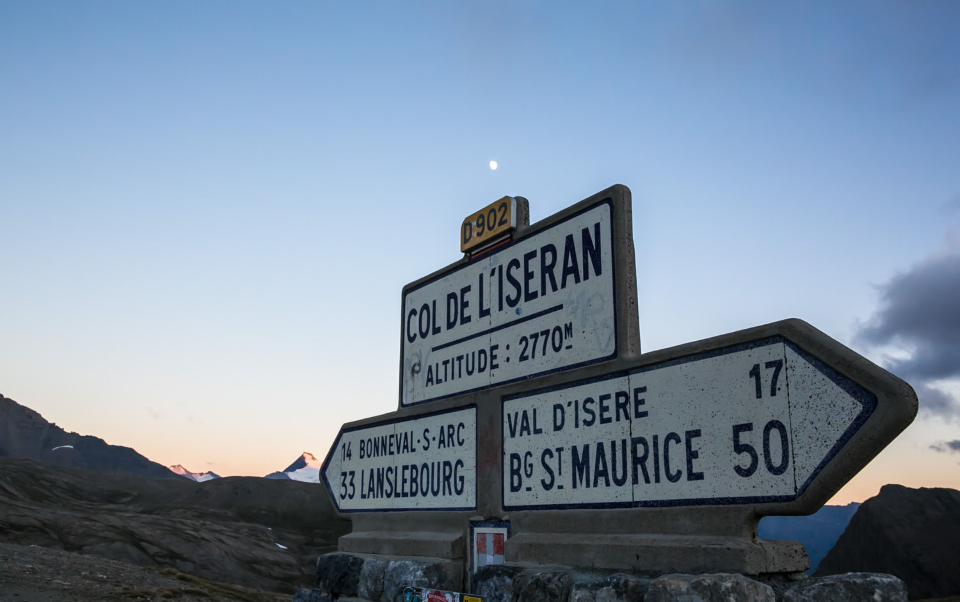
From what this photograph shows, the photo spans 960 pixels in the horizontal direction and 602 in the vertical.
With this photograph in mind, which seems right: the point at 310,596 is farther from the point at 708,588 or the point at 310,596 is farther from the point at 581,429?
the point at 708,588

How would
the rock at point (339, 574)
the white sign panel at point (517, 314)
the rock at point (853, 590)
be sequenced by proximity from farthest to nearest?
the rock at point (339, 574) → the white sign panel at point (517, 314) → the rock at point (853, 590)

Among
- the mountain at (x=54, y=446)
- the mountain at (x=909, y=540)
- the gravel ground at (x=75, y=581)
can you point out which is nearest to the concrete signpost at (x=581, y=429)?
the gravel ground at (x=75, y=581)

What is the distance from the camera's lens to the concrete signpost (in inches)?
143

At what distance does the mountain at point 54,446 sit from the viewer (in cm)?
11506

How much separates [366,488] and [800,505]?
15.2 ft

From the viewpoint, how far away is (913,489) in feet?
200

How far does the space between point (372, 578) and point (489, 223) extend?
3.32 metres

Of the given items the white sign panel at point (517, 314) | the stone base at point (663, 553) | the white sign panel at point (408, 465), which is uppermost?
the white sign panel at point (517, 314)

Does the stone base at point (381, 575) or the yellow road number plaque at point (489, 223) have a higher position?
the yellow road number plaque at point (489, 223)

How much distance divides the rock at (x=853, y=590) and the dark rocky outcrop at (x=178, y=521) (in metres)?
28.3

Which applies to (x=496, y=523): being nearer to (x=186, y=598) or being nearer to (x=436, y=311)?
(x=436, y=311)

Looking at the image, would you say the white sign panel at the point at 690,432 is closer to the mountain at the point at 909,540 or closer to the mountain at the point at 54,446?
the mountain at the point at 909,540

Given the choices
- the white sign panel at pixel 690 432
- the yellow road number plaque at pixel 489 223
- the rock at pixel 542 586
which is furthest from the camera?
the yellow road number plaque at pixel 489 223

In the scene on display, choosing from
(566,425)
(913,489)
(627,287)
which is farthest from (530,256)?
(913,489)
